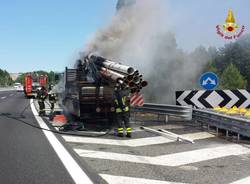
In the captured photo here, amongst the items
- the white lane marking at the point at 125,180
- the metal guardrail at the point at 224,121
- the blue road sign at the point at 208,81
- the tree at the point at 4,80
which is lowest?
the white lane marking at the point at 125,180

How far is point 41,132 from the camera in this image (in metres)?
12.7

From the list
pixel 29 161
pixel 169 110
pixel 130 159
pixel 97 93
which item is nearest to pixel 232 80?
pixel 169 110

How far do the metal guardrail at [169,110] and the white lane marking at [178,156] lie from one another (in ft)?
13.0

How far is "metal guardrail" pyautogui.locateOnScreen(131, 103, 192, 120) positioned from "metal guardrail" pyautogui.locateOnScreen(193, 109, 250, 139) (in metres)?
0.26

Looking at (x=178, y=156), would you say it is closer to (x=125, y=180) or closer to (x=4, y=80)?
(x=125, y=180)

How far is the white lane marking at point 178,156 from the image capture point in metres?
8.12

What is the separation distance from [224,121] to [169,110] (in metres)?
3.46

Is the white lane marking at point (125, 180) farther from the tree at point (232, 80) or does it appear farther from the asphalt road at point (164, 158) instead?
the tree at point (232, 80)

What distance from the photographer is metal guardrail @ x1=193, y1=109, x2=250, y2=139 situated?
10.1 m

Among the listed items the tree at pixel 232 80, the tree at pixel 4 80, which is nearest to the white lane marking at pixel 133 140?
the tree at pixel 232 80

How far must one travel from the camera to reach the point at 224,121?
1120cm

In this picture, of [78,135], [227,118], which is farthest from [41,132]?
[227,118]

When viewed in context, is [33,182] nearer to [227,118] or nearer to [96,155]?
[96,155]

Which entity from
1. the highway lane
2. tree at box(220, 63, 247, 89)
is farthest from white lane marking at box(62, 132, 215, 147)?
tree at box(220, 63, 247, 89)
